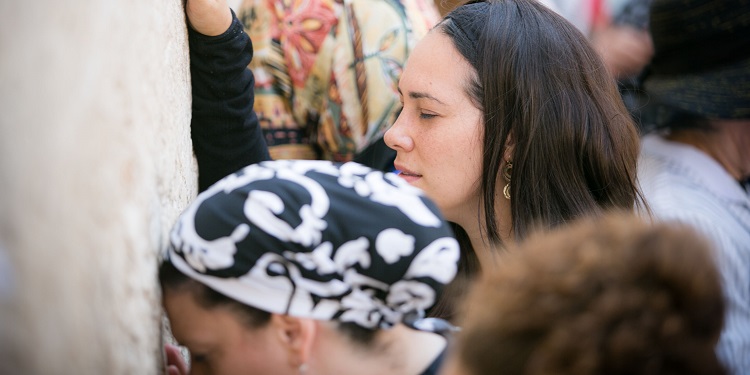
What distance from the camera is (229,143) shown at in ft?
6.21

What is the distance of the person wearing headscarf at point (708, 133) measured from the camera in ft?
6.34

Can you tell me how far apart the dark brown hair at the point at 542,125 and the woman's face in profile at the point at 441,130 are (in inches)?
1.2

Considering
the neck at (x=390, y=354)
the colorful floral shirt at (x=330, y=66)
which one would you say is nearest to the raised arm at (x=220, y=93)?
the colorful floral shirt at (x=330, y=66)

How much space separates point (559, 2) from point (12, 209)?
3.55 metres

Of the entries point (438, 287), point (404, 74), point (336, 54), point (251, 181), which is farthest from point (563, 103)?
point (251, 181)

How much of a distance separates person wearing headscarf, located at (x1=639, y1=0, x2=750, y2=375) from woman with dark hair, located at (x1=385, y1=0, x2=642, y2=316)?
191 millimetres

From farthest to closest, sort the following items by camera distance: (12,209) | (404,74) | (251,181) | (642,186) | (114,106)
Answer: (642,186)
(404,74)
(251,181)
(114,106)
(12,209)

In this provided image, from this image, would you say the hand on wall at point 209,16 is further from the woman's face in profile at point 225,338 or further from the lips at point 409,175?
the woman's face in profile at point 225,338

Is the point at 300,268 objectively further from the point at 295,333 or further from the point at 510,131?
the point at 510,131

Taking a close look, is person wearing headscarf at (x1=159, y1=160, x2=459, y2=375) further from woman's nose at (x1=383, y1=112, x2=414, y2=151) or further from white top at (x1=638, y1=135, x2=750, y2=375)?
white top at (x1=638, y1=135, x2=750, y2=375)

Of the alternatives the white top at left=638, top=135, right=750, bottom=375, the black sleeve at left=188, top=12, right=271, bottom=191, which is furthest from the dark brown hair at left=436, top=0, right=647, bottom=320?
the black sleeve at left=188, top=12, right=271, bottom=191

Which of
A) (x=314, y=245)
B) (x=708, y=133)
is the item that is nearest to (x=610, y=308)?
(x=314, y=245)

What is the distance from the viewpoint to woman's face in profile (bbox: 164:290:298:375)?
1.10 metres

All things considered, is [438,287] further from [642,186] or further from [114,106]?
[642,186]
